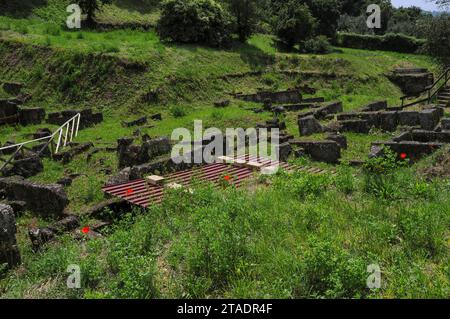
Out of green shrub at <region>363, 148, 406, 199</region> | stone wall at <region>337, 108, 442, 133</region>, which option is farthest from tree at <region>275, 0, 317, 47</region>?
green shrub at <region>363, 148, 406, 199</region>

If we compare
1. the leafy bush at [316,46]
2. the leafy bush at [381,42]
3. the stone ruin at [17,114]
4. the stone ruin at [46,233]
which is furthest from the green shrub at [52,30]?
the leafy bush at [381,42]

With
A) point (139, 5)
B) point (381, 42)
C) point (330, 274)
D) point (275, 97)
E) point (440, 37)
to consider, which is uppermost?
point (139, 5)

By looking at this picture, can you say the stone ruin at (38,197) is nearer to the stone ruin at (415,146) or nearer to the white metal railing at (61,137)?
the white metal railing at (61,137)

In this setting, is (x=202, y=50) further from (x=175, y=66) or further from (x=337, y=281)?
(x=337, y=281)

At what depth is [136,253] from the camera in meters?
6.62

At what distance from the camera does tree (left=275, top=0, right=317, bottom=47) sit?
A: 39.6 meters

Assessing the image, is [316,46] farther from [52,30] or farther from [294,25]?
[52,30]

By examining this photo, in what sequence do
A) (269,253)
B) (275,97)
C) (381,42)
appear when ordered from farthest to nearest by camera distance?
(381,42), (275,97), (269,253)

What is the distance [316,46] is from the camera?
129 feet

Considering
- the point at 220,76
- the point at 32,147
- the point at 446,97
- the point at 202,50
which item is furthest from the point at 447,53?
the point at 32,147

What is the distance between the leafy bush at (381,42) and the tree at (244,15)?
64.1ft

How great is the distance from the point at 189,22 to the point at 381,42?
2840cm

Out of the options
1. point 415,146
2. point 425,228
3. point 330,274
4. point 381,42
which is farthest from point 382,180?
point 381,42

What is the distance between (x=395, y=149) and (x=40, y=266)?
34.6 feet
